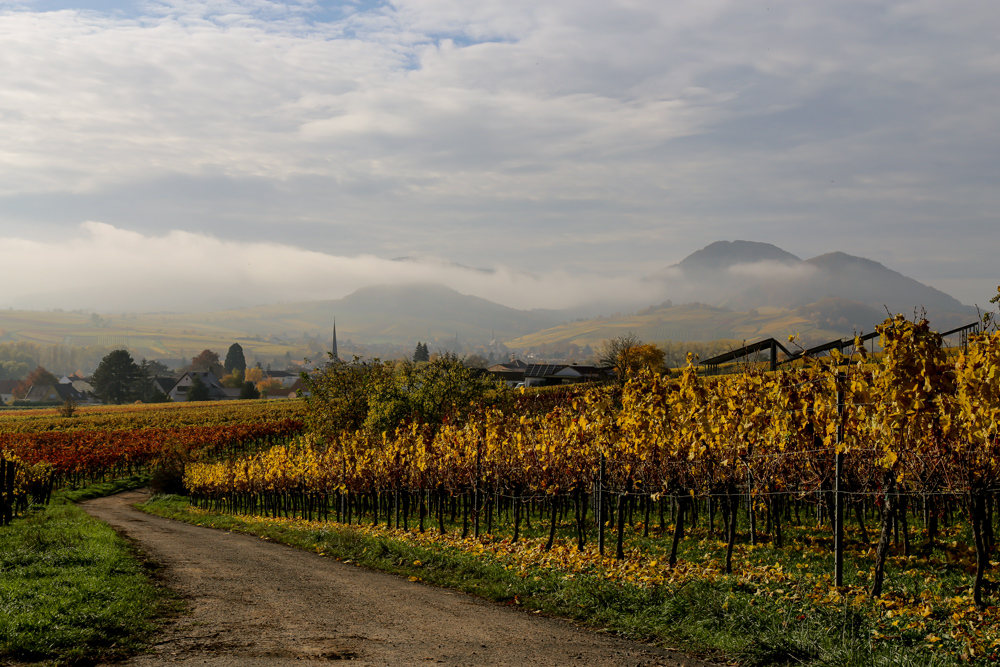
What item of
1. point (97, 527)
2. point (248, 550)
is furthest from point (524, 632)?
point (97, 527)

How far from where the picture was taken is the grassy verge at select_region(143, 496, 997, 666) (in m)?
8.80

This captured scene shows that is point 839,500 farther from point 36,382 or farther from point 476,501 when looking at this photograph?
point 36,382

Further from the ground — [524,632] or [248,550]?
[524,632]

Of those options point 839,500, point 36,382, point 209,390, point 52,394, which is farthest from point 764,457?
point 36,382

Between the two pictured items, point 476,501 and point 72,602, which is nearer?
point 72,602

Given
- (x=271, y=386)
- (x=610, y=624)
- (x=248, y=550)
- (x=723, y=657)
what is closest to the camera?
(x=723, y=657)

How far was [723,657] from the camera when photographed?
9.22 m

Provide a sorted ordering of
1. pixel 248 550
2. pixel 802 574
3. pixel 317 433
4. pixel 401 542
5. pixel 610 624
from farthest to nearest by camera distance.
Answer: pixel 317 433
pixel 248 550
pixel 401 542
pixel 802 574
pixel 610 624

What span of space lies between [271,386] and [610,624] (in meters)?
200

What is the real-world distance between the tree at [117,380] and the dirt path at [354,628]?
160 m

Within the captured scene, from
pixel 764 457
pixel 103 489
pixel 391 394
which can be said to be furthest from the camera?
pixel 103 489

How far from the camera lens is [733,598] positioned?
10789mm

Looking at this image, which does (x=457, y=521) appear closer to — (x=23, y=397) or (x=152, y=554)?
(x=152, y=554)

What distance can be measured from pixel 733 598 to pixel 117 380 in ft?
567
